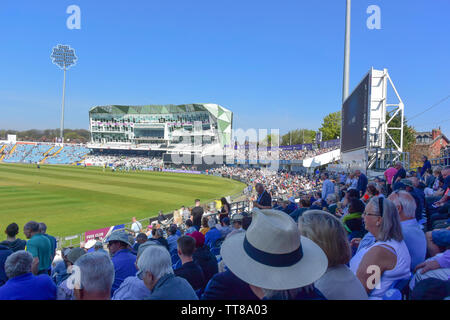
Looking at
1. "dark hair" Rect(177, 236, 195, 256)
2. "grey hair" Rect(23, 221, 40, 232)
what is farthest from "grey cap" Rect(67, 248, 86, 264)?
"dark hair" Rect(177, 236, 195, 256)

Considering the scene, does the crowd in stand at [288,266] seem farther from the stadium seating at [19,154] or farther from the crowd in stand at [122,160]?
the stadium seating at [19,154]

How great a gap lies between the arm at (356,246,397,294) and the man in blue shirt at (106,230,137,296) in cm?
266

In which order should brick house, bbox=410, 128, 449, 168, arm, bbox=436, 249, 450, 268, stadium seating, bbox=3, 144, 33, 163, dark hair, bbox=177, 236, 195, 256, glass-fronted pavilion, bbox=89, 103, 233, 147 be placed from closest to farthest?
1. arm, bbox=436, 249, 450, 268
2. dark hair, bbox=177, 236, 195, 256
3. brick house, bbox=410, 128, 449, 168
4. glass-fronted pavilion, bbox=89, 103, 233, 147
5. stadium seating, bbox=3, 144, 33, 163

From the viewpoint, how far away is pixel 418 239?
116 inches

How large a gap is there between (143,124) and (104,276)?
83101 millimetres

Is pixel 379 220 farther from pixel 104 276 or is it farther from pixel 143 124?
pixel 143 124

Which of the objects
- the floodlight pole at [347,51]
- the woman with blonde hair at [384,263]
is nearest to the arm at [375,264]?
the woman with blonde hair at [384,263]

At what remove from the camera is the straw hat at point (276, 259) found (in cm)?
152

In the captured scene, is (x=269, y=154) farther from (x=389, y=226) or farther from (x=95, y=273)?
(x=95, y=273)

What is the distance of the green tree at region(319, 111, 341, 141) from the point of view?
217 ft

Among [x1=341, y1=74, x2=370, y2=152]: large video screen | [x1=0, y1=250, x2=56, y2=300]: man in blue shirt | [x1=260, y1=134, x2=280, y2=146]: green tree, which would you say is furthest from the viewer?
[x1=260, y1=134, x2=280, y2=146]: green tree

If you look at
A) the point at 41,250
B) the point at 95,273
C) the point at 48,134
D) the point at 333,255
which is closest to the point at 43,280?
the point at 95,273

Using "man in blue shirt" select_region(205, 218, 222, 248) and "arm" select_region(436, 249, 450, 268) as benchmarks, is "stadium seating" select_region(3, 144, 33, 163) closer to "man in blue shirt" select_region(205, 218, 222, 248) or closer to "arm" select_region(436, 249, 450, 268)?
"man in blue shirt" select_region(205, 218, 222, 248)

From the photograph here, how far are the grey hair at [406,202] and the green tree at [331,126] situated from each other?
218ft
